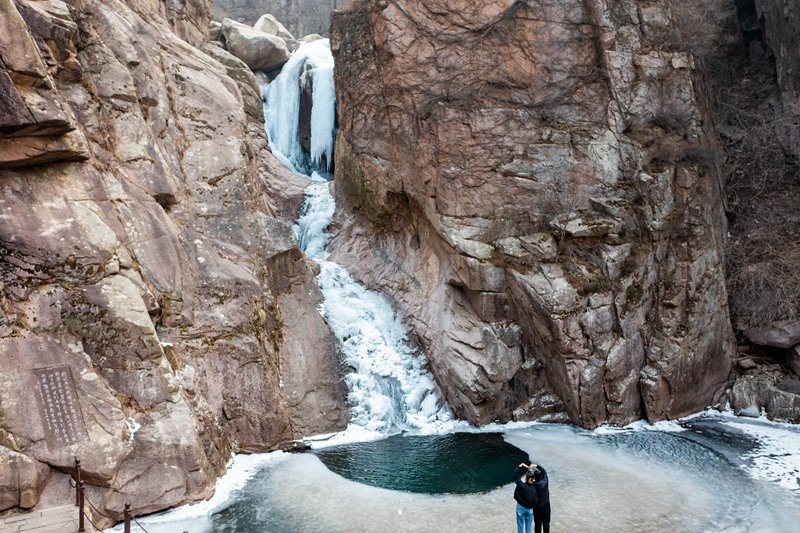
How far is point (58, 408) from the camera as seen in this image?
10070 mm

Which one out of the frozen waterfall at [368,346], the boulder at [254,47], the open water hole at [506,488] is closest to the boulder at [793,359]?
the open water hole at [506,488]

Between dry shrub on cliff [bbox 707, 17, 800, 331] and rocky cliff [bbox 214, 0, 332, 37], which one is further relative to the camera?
rocky cliff [bbox 214, 0, 332, 37]

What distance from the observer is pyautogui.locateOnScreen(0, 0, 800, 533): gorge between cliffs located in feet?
35.0

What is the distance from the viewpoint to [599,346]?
53.2 feet

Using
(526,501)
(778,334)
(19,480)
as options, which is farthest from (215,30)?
(526,501)

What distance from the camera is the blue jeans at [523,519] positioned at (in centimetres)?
929

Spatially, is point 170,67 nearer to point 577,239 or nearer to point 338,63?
point 338,63

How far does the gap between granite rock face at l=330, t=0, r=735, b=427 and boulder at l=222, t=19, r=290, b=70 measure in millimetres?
14281

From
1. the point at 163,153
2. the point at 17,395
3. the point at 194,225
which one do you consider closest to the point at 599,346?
the point at 194,225

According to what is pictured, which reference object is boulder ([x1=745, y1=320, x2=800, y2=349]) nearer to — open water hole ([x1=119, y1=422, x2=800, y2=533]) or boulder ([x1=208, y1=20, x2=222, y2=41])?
open water hole ([x1=119, y1=422, x2=800, y2=533])

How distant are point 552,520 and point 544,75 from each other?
1285 centimetres

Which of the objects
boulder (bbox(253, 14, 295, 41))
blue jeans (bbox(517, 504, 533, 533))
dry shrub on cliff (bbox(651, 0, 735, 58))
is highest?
boulder (bbox(253, 14, 295, 41))

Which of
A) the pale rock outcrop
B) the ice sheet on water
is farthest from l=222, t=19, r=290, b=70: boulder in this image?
the ice sheet on water

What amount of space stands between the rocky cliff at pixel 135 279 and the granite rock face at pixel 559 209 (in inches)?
176
